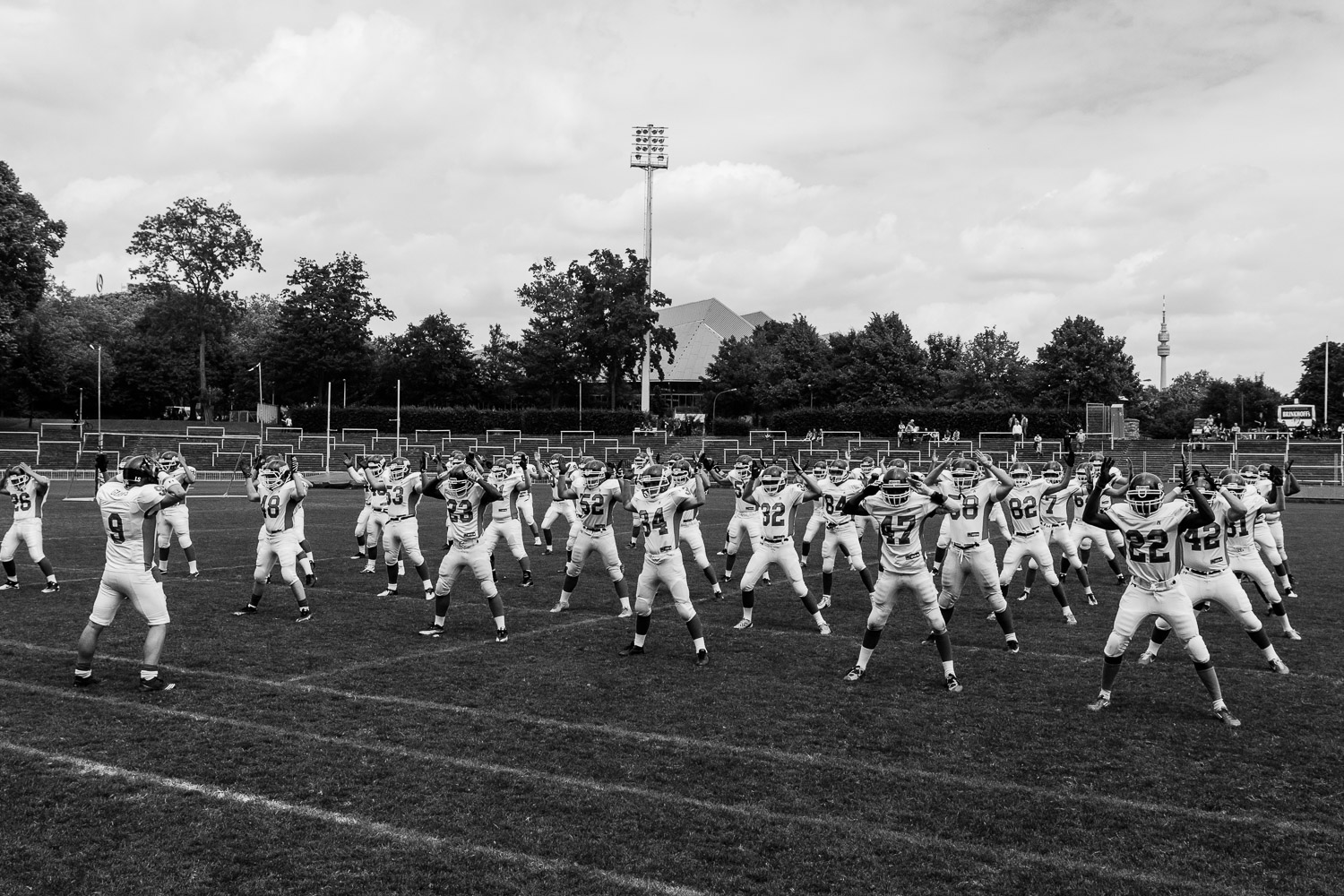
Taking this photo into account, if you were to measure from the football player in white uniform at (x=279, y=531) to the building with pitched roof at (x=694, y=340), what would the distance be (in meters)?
90.2

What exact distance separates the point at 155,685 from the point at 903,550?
8.49 m

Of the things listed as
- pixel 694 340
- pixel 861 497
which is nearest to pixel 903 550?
pixel 861 497

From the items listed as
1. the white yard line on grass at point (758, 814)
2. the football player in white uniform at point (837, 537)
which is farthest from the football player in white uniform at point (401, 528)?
the white yard line on grass at point (758, 814)

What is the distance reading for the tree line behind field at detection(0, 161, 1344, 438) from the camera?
72.3 m

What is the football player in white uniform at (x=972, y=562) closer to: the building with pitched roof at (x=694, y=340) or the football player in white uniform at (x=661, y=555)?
the football player in white uniform at (x=661, y=555)

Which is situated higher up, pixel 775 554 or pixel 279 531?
pixel 279 531

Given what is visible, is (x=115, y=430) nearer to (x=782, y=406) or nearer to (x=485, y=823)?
(x=782, y=406)

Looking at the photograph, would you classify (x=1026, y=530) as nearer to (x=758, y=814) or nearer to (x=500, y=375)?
(x=758, y=814)

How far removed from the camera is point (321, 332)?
76.4m

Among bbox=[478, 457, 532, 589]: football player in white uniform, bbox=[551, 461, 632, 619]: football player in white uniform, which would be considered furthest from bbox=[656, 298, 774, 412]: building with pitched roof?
bbox=[551, 461, 632, 619]: football player in white uniform

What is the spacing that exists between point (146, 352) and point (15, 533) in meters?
79.4

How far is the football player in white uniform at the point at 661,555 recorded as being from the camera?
42.0 feet

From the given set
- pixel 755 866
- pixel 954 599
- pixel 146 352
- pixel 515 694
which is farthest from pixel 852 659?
pixel 146 352

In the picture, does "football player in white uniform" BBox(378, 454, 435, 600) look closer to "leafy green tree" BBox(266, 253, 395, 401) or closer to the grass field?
the grass field
